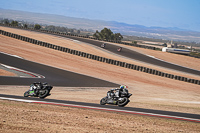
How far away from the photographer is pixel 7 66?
32281 millimetres

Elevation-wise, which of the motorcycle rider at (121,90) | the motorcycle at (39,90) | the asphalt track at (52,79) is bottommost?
the asphalt track at (52,79)

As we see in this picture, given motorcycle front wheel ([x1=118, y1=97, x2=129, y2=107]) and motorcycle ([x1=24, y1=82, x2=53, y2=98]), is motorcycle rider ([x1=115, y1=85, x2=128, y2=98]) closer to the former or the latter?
motorcycle front wheel ([x1=118, y1=97, x2=129, y2=107])

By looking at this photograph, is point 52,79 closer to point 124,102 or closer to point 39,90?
point 39,90

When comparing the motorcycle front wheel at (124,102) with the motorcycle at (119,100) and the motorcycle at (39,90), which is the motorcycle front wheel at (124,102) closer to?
the motorcycle at (119,100)

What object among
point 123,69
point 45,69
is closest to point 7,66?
point 45,69

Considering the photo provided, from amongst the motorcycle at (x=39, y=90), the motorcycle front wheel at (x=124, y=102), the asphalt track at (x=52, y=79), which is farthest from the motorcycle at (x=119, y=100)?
the asphalt track at (x=52, y=79)

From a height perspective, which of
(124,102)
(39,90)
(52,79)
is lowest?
(52,79)

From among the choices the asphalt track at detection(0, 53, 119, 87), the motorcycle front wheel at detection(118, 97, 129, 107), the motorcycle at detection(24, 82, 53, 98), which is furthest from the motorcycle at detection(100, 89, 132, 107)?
the asphalt track at detection(0, 53, 119, 87)

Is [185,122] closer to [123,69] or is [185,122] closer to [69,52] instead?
[123,69]

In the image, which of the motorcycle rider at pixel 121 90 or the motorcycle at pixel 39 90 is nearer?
the motorcycle rider at pixel 121 90

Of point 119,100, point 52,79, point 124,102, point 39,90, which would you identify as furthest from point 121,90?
point 52,79

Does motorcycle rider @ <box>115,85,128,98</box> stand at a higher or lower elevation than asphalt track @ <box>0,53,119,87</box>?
higher

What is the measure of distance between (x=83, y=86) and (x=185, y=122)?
575 inches

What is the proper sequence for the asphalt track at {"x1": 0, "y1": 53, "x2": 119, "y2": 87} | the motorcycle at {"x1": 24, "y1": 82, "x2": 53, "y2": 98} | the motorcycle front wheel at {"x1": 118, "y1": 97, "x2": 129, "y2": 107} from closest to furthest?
the motorcycle front wheel at {"x1": 118, "y1": 97, "x2": 129, "y2": 107}
the motorcycle at {"x1": 24, "y1": 82, "x2": 53, "y2": 98}
the asphalt track at {"x1": 0, "y1": 53, "x2": 119, "y2": 87}
